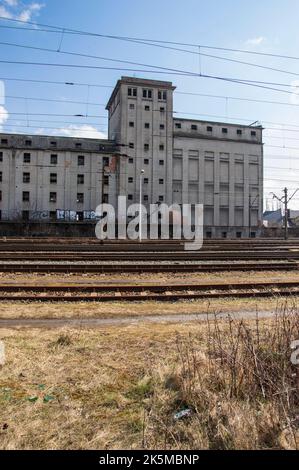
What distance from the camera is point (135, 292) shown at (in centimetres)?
1117

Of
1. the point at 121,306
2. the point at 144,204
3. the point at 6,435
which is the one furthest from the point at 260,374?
the point at 144,204

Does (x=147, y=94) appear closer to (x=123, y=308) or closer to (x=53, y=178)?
(x=53, y=178)

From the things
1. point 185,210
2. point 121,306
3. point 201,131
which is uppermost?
point 201,131

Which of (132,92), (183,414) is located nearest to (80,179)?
(132,92)

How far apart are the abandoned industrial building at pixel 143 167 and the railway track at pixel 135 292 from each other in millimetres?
53342

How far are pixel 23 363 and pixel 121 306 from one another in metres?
4.58

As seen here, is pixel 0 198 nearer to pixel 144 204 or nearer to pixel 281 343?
pixel 144 204

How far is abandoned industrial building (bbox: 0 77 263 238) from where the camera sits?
6588cm

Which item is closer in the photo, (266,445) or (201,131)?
(266,445)

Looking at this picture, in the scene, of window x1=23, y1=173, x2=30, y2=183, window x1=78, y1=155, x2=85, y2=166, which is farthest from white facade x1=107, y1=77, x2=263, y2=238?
window x1=23, y1=173, x2=30, y2=183

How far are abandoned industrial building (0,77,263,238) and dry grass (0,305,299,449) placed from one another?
59618 mm

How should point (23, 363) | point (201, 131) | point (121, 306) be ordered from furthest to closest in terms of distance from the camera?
point (201, 131)
point (121, 306)
point (23, 363)

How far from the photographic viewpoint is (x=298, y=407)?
3652 millimetres
